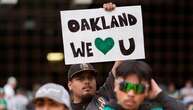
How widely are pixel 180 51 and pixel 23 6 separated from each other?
305 cm

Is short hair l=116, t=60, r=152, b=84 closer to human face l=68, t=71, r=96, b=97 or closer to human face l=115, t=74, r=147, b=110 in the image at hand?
human face l=115, t=74, r=147, b=110

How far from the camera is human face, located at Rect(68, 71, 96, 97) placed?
574 cm

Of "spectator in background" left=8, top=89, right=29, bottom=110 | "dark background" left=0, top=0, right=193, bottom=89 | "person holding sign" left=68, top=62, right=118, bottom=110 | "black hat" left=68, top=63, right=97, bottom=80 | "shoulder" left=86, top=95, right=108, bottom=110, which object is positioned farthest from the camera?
"dark background" left=0, top=0, right=193, bottom=89

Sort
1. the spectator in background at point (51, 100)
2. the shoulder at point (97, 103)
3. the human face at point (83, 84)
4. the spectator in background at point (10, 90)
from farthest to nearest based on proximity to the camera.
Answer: the spectator in background at point (10, 90)
the human face at point (83, 84)
the shoulder at point (97, 103)
the spectator in background at point (51, 100)

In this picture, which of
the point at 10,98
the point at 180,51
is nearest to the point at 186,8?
the point at 180,51

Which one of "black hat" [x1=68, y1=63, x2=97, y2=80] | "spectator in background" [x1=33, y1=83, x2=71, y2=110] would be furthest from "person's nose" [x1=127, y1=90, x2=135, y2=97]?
"black hat" [x1=68, y1=63, x2=97, y2=80]

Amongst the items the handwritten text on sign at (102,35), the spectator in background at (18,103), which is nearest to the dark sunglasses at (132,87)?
the handwritten text on sign at (102,35)

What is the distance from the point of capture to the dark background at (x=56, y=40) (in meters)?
15.0

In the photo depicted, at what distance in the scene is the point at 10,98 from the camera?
12.1 meters

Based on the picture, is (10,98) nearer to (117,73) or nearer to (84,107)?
(84,107)

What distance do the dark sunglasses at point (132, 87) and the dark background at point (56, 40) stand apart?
10499 mm

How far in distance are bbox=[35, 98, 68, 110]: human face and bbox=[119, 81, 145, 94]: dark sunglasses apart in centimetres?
35

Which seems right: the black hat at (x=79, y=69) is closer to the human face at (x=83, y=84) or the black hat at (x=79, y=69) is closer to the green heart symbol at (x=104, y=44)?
the human face at (x=83, y=84)

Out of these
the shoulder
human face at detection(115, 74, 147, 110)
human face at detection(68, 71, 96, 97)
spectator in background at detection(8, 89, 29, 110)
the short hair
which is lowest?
spectator in background at detection(8, 89, 29, 110)
